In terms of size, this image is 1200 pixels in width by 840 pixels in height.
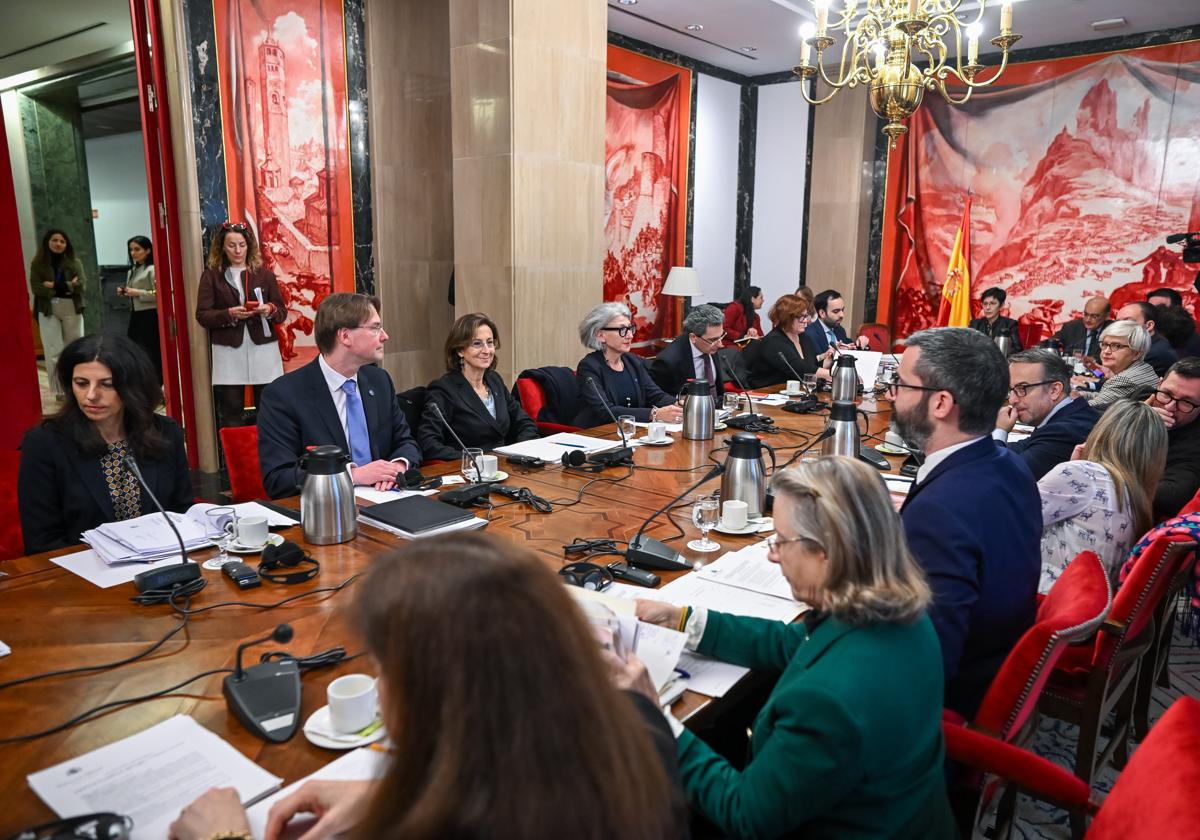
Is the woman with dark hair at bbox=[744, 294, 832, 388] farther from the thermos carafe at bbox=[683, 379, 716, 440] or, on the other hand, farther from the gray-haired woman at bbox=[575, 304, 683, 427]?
the thermos carafe at bbox=[683, 379, 716, 440]

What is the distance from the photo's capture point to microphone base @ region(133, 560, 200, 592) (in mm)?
1723

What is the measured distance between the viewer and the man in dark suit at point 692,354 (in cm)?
483

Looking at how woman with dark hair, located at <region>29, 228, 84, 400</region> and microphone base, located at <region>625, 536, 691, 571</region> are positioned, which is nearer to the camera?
microphone base, located at <region>625, 536, 691, 571</region>

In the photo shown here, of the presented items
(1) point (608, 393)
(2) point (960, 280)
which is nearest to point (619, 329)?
(1) point (608, 393)

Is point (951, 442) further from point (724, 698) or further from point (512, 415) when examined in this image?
point (512, 415)

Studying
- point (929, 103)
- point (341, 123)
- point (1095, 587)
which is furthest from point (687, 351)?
point (929, 103)

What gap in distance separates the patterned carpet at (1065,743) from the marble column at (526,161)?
3.62 metres

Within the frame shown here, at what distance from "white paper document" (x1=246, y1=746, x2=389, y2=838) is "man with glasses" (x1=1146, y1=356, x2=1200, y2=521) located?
309 cm

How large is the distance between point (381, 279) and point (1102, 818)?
222 inches

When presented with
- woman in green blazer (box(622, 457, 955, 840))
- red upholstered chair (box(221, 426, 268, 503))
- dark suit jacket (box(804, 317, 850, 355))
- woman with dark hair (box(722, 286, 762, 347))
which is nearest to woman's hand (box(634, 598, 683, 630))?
woman in green blazer (box(622, 457, 955, 840))

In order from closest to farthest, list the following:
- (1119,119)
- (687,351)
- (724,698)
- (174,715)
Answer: (174,715)
(724,698)
(687,351)
(1119,119)

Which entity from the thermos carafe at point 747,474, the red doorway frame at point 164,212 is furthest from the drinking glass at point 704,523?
the red doorway frame at point 164,212

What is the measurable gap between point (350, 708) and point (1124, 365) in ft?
14.8

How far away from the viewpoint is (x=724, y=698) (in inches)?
56.5
